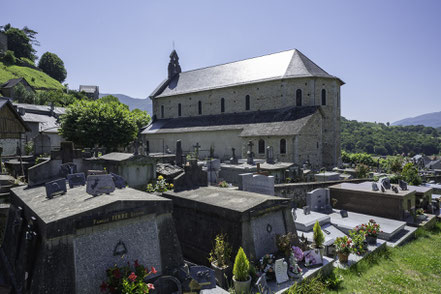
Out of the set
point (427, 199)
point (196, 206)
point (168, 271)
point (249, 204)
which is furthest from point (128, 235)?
point (427, 199)

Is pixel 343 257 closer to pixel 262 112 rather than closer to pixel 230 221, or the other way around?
pixel 230 221

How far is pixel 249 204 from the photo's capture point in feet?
18.8

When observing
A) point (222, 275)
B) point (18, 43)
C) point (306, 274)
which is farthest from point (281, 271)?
point (18, 43)

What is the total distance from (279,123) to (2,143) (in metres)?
23.9

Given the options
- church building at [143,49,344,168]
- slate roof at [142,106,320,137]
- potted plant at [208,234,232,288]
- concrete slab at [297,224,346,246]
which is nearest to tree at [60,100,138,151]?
church building at [143,49,344,168]

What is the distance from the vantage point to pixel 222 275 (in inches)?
193

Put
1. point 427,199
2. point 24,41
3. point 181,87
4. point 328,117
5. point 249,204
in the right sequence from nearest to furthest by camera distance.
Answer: point 249,204 < point 427,199 < point 328,117 < point 181,87 < point 24,41

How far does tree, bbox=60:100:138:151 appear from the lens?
2120cm

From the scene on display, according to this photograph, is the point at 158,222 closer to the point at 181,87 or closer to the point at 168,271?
the point at 168,271

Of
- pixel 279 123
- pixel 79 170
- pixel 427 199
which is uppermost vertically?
pixel 279 123

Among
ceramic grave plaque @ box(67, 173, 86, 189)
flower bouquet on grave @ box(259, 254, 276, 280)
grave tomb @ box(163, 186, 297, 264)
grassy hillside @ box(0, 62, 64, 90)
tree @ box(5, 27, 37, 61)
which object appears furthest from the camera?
tree @ box(5, 27, 37, 61)

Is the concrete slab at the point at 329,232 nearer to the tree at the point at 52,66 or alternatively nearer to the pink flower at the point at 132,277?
the pink flower at the point at 132,277

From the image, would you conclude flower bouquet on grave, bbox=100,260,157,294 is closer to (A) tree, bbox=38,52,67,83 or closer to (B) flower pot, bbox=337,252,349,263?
(B) flower pot, bbox=337,252,349,263

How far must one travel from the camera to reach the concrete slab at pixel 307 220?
7923 mm
